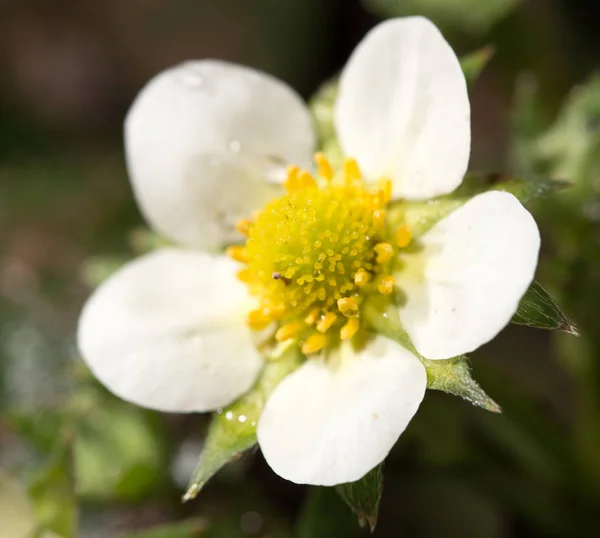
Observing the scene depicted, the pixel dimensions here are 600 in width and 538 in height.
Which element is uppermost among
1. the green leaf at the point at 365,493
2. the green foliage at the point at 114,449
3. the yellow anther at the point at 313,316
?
the yellow anther at the point at 313,316

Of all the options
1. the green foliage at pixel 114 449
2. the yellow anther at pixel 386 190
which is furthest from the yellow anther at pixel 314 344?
the green foliage at pixel 114 449

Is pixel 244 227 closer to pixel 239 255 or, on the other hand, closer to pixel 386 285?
pixel 239 255

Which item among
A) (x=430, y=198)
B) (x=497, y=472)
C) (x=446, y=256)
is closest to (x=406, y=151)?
(x=430, y=198)

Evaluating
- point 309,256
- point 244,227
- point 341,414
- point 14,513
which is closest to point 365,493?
point 341,414

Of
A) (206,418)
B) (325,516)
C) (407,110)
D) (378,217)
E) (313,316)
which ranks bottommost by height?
(206,418)

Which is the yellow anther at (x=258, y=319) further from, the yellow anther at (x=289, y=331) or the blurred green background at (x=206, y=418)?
the blurred green background at (x=206, y=418)

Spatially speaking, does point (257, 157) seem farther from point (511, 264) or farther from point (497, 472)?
point (497, 472)
